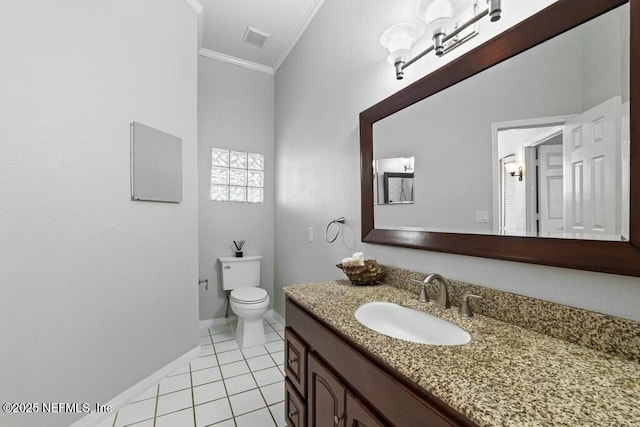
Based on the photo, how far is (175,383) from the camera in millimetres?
1923

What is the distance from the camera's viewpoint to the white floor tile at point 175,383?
73.1 inches

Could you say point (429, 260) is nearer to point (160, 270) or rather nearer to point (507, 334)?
point (507, 334)

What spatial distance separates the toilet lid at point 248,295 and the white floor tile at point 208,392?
0.64 m

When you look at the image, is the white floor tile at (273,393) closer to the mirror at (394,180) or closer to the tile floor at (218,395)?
the tile floor at (218,395)

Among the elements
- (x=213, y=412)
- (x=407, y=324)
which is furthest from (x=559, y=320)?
(x=213, y=412)

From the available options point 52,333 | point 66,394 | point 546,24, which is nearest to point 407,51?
point 546,24

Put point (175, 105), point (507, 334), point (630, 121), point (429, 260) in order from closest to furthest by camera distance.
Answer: point (630, 121) < point (507, 334) < point (429, 260) < point (175, 105)

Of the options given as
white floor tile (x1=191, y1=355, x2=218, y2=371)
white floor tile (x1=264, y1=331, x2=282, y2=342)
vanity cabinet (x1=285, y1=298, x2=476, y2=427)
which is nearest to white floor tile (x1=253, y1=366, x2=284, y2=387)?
white floor tile (x1=191, y1=355, x2=218, y2=371)

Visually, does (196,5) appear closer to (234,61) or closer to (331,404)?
(234,61)

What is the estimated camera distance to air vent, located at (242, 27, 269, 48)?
99.6 inches

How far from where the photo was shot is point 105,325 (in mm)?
1624

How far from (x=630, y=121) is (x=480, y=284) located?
65cm

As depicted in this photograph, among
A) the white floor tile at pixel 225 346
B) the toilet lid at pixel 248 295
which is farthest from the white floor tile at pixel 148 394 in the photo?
the toilet lid at pixel 248 295

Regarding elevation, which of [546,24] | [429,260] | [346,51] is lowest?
[429,260]
